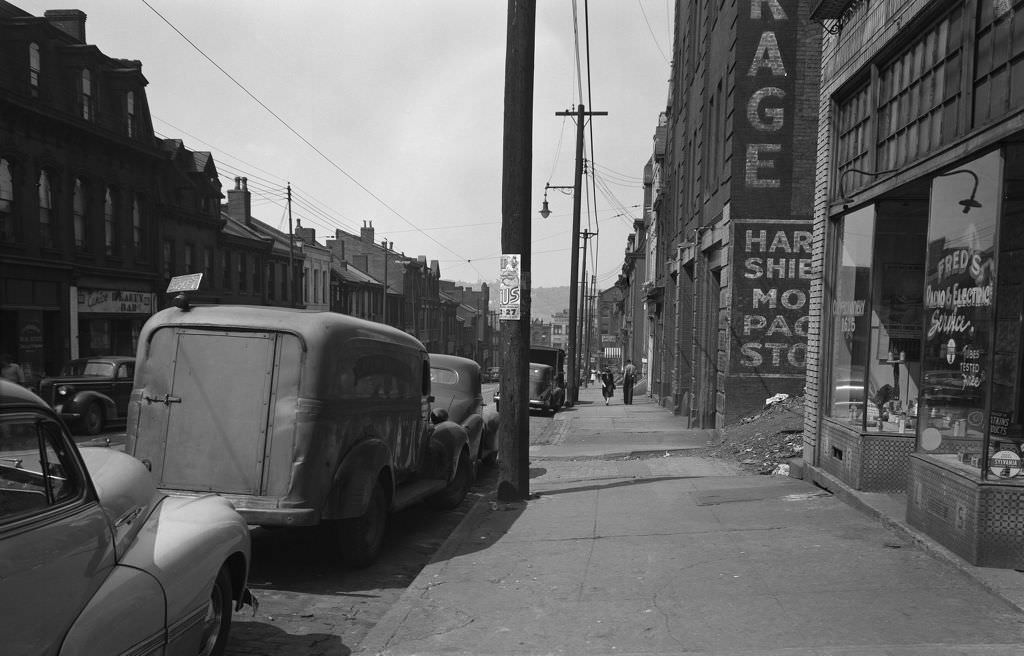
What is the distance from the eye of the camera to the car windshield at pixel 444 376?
460 inches

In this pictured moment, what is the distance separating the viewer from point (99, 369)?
2008 centimetres

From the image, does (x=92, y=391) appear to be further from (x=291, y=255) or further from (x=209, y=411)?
(x=291, y=255)

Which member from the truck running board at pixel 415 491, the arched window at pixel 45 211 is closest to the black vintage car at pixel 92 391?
the arched window at pixel 45 211

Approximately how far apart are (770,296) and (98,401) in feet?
49.3

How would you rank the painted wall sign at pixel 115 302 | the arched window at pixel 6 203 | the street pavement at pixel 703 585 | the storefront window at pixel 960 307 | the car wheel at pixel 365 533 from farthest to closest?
the painted wall sign at pixel 115 302, the arched window at pixel 6 203, the car wheel at pixel 365 533, the storefront window at pixel 960 307, the street pavement at pixel 703 585

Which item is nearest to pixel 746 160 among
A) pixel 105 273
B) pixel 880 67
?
pixel 880 67

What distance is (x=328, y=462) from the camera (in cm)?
635

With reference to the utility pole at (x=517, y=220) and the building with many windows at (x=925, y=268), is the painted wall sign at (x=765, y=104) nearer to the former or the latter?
the building with many windows at (x=925, y=268)

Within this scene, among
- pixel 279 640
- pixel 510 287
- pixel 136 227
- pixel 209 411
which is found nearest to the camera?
pixel 279 640

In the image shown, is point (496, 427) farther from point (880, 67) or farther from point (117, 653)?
point (117, 653)

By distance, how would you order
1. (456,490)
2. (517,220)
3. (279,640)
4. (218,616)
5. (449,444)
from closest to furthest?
(218,616) → (279,640) → (517,220) → (449,444) → (456,490)

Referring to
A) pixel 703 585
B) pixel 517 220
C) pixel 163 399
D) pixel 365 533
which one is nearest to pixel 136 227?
pixel 517 220

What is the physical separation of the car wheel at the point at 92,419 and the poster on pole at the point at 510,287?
517 inches

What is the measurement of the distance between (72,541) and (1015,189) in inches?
254
